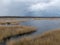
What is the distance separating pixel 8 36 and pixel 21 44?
7.28 m

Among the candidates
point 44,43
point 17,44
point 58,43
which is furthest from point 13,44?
point 58,43

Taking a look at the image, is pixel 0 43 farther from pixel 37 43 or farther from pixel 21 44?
pixel 37 43

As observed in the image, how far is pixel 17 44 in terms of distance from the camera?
61.1 feet

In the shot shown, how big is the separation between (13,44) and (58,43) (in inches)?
206

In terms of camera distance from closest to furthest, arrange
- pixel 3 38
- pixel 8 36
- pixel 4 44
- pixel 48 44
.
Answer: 1. pixel 48 44
2. pixel 4 44
3. pixel 3 38
4. pixel 8 36

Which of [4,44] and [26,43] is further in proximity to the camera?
[4,44]

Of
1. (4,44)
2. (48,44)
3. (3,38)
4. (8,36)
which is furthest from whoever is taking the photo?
(8,36)

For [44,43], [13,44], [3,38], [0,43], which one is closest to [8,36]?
[3,38]

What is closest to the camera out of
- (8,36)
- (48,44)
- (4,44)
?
(48,44)

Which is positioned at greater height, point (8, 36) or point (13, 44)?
point (13, 44)

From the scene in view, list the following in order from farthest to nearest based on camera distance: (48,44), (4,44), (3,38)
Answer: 1. (3,38)
2. (4,44)
3. (48,44)

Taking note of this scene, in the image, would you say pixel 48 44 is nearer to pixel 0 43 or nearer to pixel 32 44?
pixel 32 44

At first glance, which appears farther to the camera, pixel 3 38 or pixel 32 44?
pixel 3 38

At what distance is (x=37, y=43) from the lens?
18.6m
